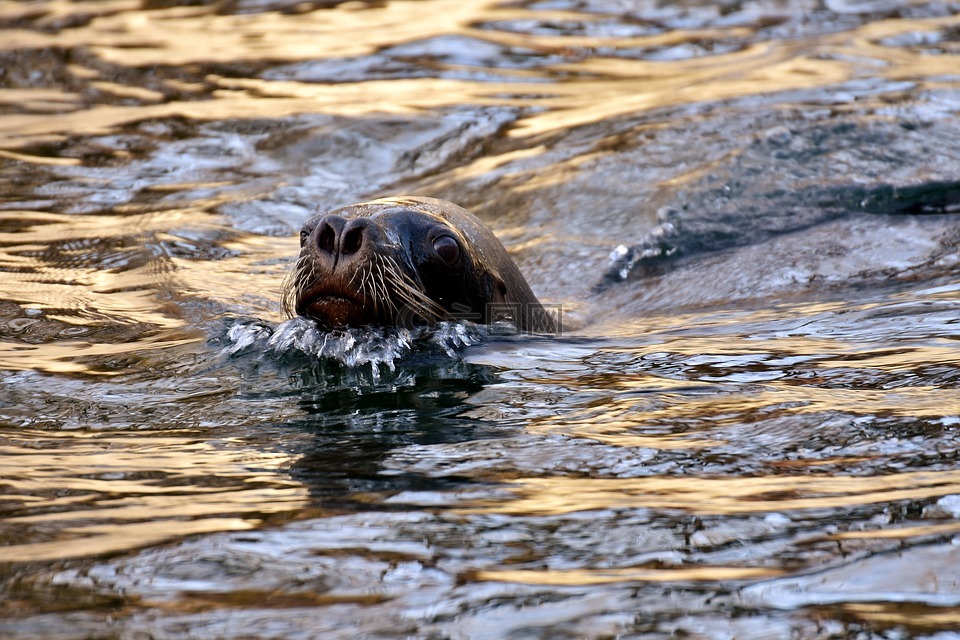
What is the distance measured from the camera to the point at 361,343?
460 cm

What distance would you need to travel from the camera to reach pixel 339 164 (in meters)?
9.11

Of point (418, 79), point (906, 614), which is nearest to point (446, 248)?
point (906, 614)

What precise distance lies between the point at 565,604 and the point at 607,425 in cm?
134

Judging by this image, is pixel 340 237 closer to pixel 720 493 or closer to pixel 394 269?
pixel 394 269

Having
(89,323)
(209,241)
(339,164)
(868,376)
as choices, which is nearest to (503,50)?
(339,164)

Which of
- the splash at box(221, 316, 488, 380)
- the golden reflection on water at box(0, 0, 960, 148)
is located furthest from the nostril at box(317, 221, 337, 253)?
the golden reflection on water at box(0, 0, 960, 148)

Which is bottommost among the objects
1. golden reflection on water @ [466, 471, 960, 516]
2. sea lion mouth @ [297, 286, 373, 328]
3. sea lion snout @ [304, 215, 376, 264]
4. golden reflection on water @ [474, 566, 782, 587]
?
golden reflection on water @ [466, 471, 960, 516]

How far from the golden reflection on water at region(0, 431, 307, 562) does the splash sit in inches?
40.2

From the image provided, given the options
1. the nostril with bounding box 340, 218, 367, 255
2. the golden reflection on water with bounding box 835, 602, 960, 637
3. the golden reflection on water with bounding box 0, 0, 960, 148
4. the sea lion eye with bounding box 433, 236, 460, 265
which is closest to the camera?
the golden reflection on water with bounding box 835, 602, 960, 637

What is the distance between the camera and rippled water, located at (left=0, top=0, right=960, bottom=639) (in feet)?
8.03

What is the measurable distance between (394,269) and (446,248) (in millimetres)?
282

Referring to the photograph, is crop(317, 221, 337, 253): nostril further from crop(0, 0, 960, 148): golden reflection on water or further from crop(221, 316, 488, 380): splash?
crop(0, 0, 960, 148): golden reflection on water

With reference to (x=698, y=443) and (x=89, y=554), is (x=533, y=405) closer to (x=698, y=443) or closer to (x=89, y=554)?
(x=698, y=443)

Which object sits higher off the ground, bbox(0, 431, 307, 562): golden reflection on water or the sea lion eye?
the sea lion eye
